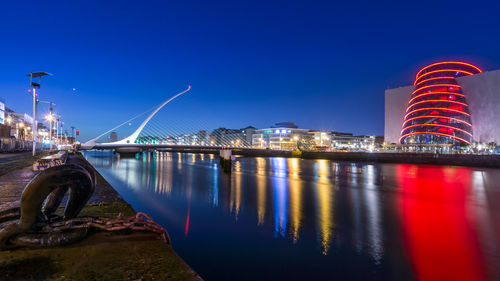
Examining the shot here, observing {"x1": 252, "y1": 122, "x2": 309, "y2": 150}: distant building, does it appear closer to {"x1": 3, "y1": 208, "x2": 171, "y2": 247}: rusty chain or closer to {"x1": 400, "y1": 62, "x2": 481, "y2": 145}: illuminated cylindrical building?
{"x1": 400, "y1": 62, "x2": 481, "y2": 145}: illuminated cylindrical building

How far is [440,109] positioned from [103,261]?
85512 millimetres

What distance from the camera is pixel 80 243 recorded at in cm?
397

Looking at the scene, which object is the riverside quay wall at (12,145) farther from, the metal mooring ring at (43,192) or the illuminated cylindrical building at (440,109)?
the illuminated cylindrical building at (440,109)

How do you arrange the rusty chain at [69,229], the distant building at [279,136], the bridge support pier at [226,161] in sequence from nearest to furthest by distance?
the rusty chain at [69,229] → the bridge support pier at [226,161] → the distant building at [279,136]

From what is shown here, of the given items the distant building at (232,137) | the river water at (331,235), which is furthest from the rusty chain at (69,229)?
the distant building at (232,137)

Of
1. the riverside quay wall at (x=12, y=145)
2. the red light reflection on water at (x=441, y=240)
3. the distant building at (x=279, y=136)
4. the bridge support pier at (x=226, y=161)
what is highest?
the distant building at (x=279, y=136)

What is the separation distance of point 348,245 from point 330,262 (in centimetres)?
150

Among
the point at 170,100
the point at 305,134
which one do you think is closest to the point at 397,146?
the point at 305,134

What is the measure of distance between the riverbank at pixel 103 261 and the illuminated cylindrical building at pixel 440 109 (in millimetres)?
83099

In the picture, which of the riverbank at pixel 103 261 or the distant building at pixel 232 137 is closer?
the riverbank at pixel 103 261

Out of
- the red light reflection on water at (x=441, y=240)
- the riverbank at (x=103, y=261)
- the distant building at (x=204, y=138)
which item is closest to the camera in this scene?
the riverbank at (x=103, y=261)

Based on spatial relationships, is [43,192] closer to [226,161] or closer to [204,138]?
[226,161]

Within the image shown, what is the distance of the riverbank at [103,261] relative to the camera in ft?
10.2

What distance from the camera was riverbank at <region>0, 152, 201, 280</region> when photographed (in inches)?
122
